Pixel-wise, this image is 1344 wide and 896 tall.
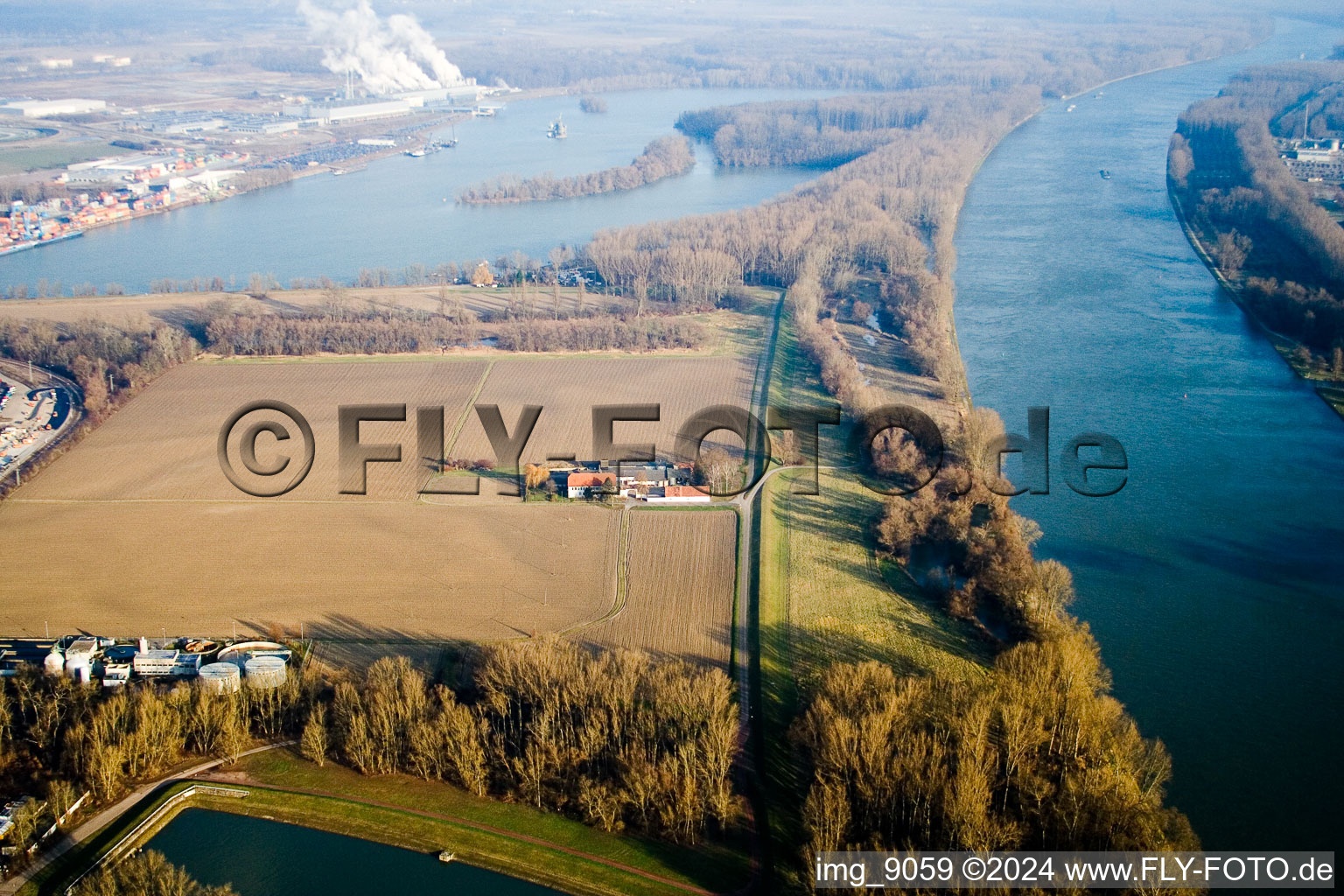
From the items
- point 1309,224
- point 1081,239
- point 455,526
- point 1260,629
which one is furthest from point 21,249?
point 1309,224

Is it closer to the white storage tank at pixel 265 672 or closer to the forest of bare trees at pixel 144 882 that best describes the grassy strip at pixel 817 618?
the forest of bare trees at pixel 144 882

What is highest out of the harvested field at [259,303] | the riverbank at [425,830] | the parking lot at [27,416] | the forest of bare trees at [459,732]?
the harvested field at [259,303]

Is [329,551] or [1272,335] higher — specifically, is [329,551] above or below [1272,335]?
below

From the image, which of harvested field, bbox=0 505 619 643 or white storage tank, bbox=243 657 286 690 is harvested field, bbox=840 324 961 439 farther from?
white storage tank, bbox=243 657 286 690

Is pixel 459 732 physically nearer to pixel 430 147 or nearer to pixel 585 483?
pixel 585 483

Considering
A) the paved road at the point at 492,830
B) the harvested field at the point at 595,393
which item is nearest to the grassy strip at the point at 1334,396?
the harvested field at the point at 595,393

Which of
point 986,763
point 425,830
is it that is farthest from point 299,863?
point 986,763
